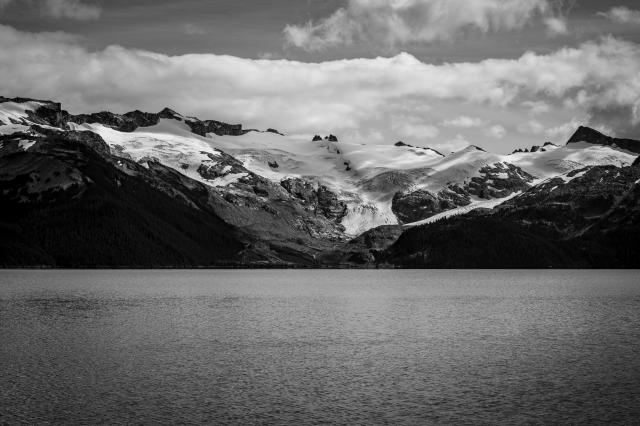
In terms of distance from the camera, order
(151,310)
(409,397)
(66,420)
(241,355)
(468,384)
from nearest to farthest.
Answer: (66,420) < (409,397) < (468,384) < (241,355) < (151,310)

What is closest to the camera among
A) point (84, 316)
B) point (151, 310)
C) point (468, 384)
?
point (468, 384)

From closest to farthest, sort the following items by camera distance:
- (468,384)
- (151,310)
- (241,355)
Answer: (468,384) → (241,355) → (151,310)

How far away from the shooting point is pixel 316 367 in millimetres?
78062

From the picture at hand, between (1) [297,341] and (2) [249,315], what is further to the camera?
(2) [249,315]

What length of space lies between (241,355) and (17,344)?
2915 cm

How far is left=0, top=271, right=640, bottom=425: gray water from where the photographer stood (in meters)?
57.8

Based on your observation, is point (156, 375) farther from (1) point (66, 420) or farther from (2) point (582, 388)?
(2) point (582, 388)

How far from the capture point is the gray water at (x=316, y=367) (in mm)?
57844

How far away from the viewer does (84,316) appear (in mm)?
130250

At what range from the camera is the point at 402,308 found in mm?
158375

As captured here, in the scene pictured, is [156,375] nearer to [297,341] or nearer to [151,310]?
[297,341]

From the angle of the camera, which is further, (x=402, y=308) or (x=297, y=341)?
(x=402, y=308)

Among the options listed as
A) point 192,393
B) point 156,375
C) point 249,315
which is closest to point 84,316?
point 249,315

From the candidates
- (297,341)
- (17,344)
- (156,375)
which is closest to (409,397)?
(156,375)
